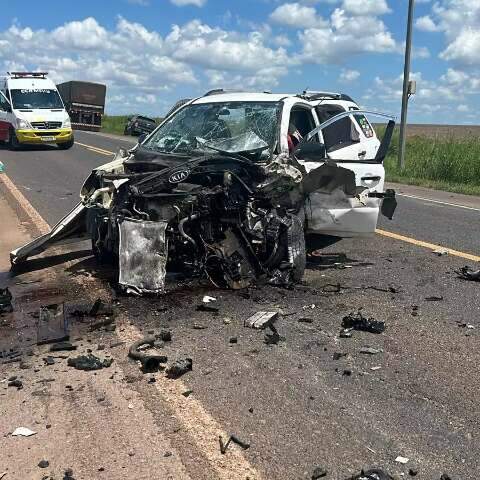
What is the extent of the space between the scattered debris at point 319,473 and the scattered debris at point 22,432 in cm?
147

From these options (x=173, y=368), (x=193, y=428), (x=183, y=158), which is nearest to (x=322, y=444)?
(x=193, y=428)

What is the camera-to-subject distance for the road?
2.97 meters

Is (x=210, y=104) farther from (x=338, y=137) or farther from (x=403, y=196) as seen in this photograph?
(x=403, y=196)

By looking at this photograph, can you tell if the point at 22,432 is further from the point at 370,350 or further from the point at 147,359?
the point at 370,350

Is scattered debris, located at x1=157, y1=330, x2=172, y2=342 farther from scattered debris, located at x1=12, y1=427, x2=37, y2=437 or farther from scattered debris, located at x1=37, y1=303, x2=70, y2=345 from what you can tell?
scattered debris, located at x1=12, y1=427, x2=37, y2=437

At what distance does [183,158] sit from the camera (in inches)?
244

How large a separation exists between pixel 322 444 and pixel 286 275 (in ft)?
9.38

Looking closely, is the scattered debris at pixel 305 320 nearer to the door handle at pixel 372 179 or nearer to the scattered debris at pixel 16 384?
the scattered debris at pixel 16 384

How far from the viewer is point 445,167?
1961cm

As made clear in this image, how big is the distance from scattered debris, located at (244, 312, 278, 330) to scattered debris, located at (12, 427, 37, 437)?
2.03 m

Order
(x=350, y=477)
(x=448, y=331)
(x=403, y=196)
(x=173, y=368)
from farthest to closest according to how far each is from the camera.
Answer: (x=403, y=196) → (x=448, y=331) → (x=173, y=368) → (x=350, y=477)

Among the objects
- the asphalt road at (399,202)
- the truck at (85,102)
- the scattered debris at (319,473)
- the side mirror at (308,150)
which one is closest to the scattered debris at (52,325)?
the scattered debris at (319,473)

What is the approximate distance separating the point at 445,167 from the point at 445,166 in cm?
4

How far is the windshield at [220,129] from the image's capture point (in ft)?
21.1
